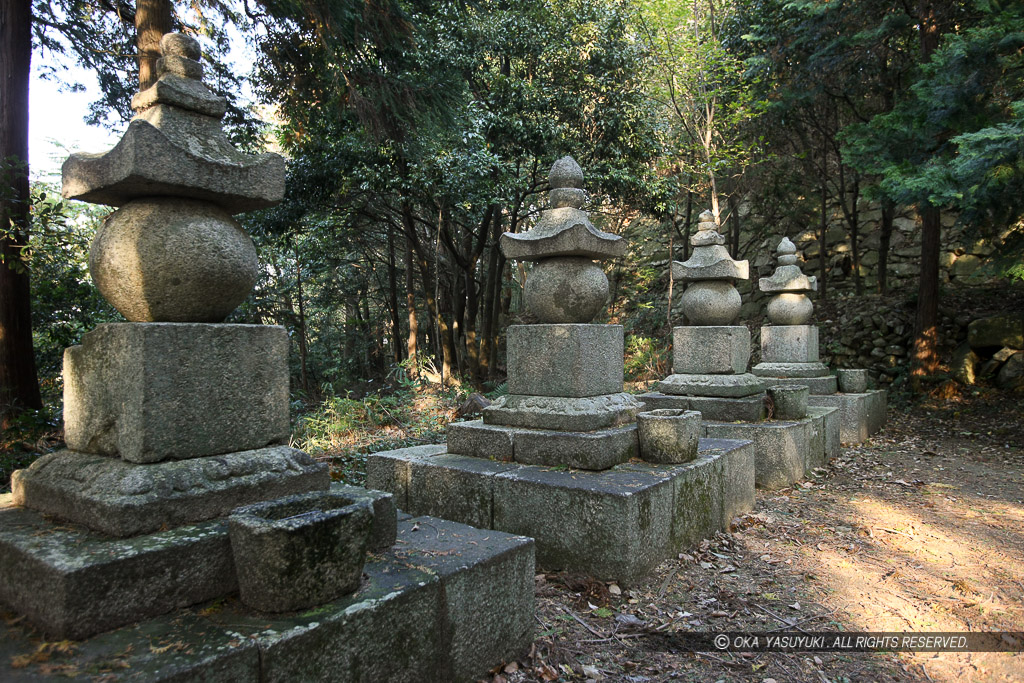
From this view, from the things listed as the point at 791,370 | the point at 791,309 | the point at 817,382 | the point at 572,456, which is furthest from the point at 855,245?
the point at 572,456

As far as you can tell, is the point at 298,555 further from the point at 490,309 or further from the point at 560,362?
the point at 490,309

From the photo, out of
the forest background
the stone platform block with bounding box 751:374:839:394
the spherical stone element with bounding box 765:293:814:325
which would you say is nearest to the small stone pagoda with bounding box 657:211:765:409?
the stone platform block with bounding box 751:374:839:394

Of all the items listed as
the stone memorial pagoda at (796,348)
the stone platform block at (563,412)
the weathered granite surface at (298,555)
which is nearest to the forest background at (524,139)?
the stone memorial pagoda at (796,348)

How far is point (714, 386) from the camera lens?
5922 millimetres

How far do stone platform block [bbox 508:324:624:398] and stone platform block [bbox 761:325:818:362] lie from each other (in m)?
4.64

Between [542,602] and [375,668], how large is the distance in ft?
→ 4.46

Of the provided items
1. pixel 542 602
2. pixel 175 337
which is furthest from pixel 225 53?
pixel 542 602

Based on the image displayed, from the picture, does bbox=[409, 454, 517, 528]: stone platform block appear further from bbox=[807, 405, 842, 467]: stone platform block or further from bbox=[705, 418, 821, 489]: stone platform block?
bbox=[807, 405, 842, 467]: stone platform block

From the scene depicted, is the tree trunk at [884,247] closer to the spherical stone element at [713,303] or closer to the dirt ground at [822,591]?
the dirt ground at [822,591]

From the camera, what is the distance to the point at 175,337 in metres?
2.21

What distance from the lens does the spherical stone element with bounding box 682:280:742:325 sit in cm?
612

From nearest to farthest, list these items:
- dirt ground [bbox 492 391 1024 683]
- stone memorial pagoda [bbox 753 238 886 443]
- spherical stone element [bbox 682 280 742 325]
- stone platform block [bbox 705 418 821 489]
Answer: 1. dirt ground [bbox 492 391 1024 683]
2. stone platform block [bbox 705 418 821 489]
3. spherical stone element [bbox 682 280 742 325]
4. stone memorial pagoda [bbox 753 238 886 443]

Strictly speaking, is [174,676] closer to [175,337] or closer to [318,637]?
[318,637]

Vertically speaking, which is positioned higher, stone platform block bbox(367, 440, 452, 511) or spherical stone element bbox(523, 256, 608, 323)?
spherical stone element bbox(523, 256, 608, 323)
